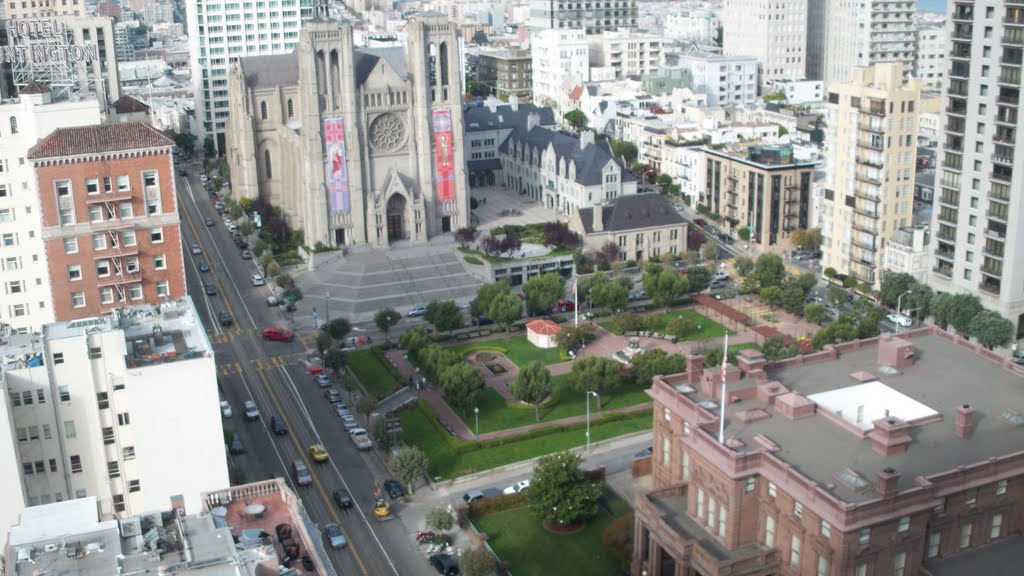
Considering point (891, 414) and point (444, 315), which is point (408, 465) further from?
point (891, 414)

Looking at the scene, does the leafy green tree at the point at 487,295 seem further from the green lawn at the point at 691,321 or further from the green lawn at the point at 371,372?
the green lawn at the point at 371,372

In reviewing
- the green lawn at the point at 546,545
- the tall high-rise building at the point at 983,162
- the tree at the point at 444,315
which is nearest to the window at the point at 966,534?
the green lawn at the point at 546,545

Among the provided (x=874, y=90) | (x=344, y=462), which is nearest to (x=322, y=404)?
(x=344, y=462)

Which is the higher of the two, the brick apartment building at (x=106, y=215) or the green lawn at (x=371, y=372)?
the brick apartment building at (x=106, y=215)

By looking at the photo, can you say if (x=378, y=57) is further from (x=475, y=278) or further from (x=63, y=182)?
(x=63, y=182)

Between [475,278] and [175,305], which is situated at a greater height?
[175,305]

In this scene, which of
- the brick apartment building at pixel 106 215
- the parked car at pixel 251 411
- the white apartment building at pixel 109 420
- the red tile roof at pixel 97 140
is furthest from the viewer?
the parked car at pixel 251 411
